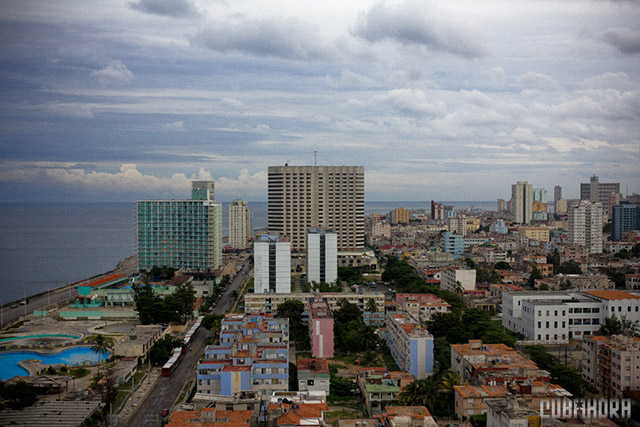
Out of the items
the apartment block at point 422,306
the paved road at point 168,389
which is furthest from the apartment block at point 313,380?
the apartment block at point 422,306

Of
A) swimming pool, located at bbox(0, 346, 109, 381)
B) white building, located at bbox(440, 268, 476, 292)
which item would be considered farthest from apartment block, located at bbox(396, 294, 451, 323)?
swimming pool, located at bbox(0, 346, 109, 381)

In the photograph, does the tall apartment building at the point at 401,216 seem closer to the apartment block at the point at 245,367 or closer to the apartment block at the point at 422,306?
the apartment block at the point at 422,306

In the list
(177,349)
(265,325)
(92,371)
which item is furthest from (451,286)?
(92,371)

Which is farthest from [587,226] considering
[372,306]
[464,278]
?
[372,306]

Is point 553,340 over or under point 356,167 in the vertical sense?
under

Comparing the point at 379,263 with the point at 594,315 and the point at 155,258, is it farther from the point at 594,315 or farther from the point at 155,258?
the point at 594,315

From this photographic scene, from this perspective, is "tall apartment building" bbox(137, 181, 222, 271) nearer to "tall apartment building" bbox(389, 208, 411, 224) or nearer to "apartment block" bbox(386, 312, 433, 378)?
"apartment block" bbox(386, 312, 433, 378)
